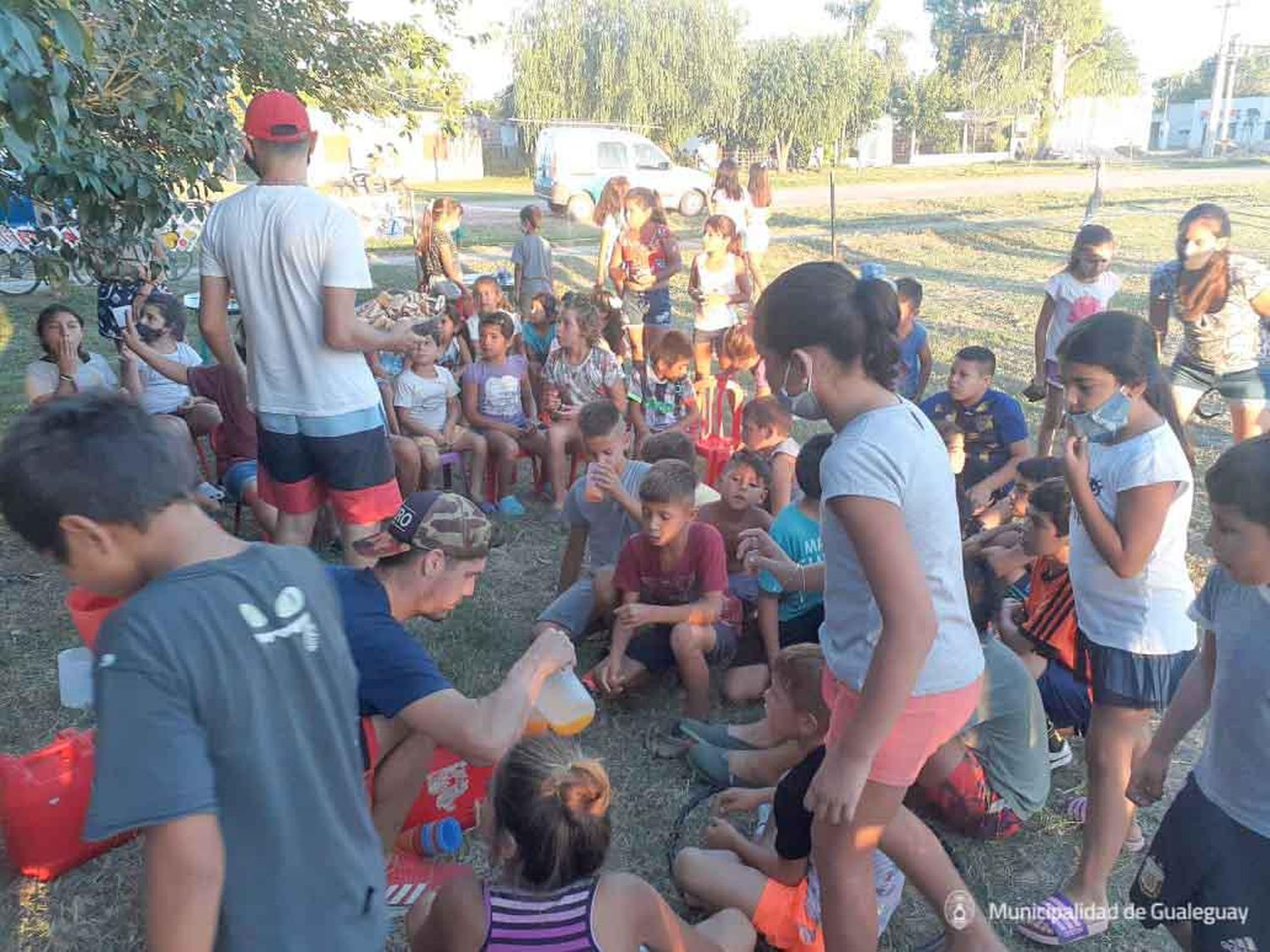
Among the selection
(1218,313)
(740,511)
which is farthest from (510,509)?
(1218,313)

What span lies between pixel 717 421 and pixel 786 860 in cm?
424

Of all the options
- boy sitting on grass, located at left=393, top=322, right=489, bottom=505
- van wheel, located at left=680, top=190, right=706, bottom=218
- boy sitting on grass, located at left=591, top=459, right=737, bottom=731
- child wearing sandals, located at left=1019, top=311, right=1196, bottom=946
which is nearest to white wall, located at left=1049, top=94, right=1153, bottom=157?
van wheel, located at left=680, top=190, right=706, bottom=218

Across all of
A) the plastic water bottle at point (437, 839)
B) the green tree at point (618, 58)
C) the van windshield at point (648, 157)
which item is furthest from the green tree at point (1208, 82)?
the plastic water bottle at point (437, 839)

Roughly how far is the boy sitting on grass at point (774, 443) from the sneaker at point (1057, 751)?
1544 mm

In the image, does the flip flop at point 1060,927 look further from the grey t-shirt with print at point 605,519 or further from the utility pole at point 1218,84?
the utility pole at point 1218,84

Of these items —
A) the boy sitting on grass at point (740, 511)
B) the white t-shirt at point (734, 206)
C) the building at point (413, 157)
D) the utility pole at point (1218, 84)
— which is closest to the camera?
the boy sitting on grass at point (740, 511)

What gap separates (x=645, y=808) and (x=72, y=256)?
416cm

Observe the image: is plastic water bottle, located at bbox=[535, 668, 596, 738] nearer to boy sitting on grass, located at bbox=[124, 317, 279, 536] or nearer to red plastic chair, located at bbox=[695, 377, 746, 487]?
boy sitting on grass, located at bbox=[124, 317, 279, 536]

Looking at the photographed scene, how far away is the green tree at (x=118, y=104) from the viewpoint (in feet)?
9.57

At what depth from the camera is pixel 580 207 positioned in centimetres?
2012

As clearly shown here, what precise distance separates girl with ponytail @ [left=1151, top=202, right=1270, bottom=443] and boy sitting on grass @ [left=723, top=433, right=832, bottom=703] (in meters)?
2.81

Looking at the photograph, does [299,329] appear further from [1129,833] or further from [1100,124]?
[1100,124]

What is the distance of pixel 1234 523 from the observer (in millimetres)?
1804

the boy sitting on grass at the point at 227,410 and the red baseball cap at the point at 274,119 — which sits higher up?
the red baseball cap at the point at 274,119
